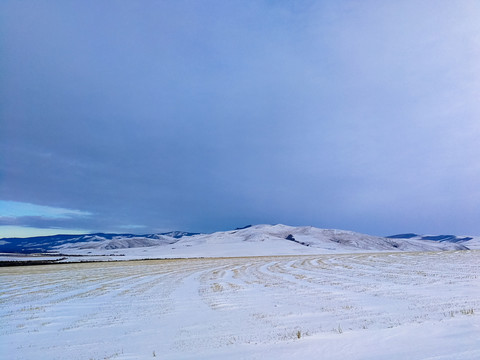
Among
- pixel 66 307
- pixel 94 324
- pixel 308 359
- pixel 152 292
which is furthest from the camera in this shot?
pixel 152 292

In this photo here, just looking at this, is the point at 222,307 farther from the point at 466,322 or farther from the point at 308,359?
the point at 466,322

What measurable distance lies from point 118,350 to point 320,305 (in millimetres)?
8713

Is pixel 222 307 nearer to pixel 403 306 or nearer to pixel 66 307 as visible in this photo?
pixel 403 306

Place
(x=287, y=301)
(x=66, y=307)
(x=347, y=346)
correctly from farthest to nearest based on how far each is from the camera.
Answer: (x=66, y=307), (x=287, y=301), (x=347, y=346)

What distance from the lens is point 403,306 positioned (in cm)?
1266

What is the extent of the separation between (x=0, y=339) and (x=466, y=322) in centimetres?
1577

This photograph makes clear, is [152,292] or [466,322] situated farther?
[152,292]

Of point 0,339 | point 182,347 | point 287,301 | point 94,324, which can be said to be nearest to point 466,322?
point 287,301

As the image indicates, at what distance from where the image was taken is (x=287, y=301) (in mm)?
15109

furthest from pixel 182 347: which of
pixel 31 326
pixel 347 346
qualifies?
pixel 31 326

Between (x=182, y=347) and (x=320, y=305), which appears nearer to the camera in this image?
(x=182, y=347)

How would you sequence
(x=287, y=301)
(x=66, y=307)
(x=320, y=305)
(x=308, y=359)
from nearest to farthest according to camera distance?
(x=308, y=359) < (x=320, y=305) < (x=287, y=301) < (x=66, y=307)

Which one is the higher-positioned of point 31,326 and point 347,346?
point 347,346

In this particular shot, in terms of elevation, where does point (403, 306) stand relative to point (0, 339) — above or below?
above
